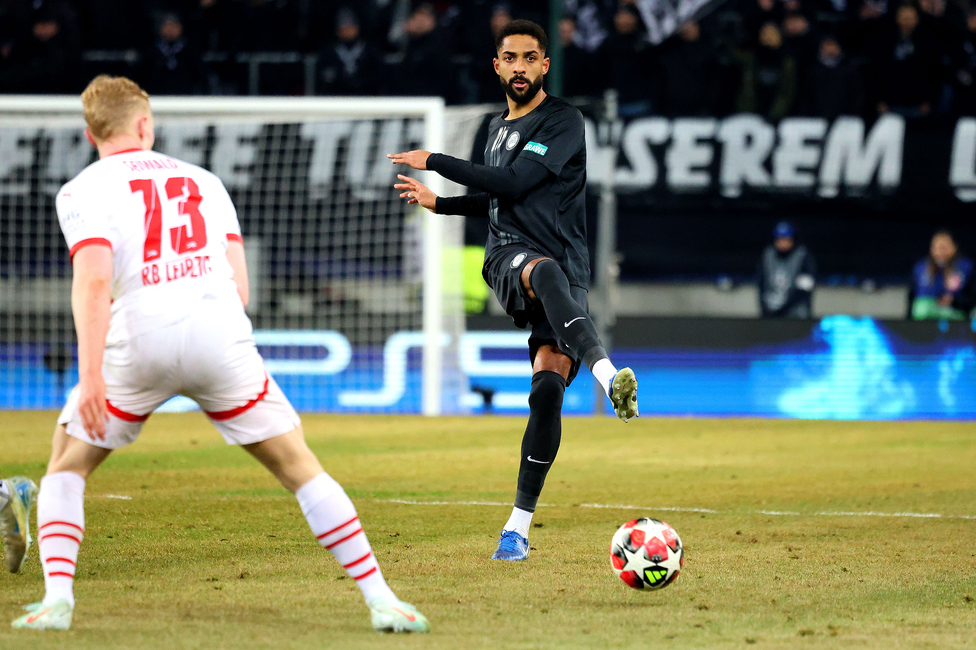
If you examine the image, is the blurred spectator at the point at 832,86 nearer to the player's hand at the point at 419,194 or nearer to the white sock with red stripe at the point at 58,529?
the player's hand at the point at 419,194

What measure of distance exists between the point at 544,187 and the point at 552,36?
1247 centimetres

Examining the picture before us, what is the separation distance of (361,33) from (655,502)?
13671mm

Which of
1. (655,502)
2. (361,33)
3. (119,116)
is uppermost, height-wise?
(361,33)

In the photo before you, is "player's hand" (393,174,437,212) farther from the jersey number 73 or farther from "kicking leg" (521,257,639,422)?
the jersey number 73

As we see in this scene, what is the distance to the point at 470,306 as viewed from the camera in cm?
1594

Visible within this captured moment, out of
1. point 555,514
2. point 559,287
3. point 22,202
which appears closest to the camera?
point 559,287

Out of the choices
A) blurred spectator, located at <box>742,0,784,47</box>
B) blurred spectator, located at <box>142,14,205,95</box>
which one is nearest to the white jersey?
blurred spectator, located at <box>142,14,205,95</box>

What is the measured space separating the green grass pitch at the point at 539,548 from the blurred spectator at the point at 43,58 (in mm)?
10040

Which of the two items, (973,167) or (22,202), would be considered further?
(973,167)

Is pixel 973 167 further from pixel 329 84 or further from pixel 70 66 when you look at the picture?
pixel 70 66

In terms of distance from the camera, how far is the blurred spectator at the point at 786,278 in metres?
15.4

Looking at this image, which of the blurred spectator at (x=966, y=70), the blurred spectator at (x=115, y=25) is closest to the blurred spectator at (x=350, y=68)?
the blurred spectator at (x=115, y=25)

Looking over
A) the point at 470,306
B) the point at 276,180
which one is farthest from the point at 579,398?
the point at 276,180

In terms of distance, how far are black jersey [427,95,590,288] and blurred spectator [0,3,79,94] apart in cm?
1474
